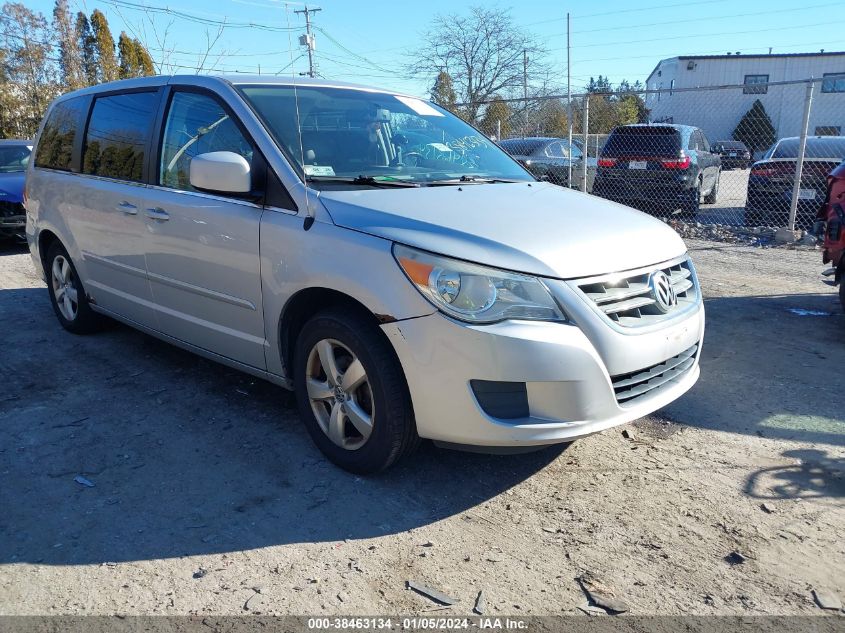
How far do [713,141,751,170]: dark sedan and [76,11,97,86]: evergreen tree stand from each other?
2167 cm

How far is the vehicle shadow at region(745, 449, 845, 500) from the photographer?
3.08 meters

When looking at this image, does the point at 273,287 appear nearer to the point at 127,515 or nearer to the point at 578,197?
the point at 127,515

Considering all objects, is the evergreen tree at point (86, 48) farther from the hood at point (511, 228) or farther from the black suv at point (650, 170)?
the hood at point (511, 228)

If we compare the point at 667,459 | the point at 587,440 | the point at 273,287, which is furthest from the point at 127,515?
the point at 667,459

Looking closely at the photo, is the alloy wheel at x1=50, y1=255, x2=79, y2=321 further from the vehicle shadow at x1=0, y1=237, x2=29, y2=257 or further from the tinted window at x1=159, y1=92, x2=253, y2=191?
the vehicle shadow at x1=0, y1=237, x2=29, y2=257

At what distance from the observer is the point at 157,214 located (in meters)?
4.02

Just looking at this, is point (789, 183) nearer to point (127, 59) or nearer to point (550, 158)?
point (550, 158)

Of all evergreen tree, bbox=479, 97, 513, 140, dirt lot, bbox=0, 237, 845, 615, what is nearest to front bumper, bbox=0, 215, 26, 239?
dirt lot, bbox=0, 237, 845, 615

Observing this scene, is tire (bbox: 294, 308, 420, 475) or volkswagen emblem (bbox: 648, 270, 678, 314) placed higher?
volkswagen emblem (bbox: 648, 270, 678, 314)

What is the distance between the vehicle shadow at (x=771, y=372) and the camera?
12.5 feet

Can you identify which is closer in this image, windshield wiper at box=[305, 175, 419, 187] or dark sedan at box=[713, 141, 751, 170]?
windshield wiper at box=[305, 175, 419, 187]

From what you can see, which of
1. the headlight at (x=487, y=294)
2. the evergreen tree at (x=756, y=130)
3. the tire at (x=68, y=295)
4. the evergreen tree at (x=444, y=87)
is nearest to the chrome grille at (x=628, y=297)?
the headlight at (x=487, y=294)

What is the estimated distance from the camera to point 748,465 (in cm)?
333

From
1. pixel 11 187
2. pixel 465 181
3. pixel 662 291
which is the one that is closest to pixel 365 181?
pixel 465 181
